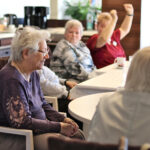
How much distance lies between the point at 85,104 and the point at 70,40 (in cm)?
196

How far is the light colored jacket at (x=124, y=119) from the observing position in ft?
4.58

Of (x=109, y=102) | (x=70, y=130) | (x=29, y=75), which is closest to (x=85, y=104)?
(x=70, y=130)

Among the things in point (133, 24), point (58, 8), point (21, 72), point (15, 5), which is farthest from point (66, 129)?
point (15, 5)

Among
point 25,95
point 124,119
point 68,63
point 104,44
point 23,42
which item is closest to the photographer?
point 124,119

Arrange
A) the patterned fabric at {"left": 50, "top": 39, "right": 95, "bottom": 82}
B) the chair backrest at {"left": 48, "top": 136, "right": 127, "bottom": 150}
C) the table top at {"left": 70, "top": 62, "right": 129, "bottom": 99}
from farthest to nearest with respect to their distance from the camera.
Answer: the patterned fabric at {"left": 50, "top": 39, "right": 95, "bottom": 82}
the table top at {"left": 70, "top": 62, "right": 129, "bottom": 99}
the chair backrest at {"left": 48, "top": 136, "right": 127, "bottom": 150}

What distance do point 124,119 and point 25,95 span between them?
1044 millimetres

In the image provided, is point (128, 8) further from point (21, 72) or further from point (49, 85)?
point (21, 72)

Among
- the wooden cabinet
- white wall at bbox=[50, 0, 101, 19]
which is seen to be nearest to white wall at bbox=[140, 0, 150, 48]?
the wooden cabinet

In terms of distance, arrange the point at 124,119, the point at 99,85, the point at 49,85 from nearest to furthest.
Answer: the point at 124,119, the point at 99,85, the point at 49,85

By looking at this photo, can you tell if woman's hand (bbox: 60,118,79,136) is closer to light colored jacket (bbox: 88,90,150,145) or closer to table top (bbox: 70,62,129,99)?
table top (bbox: 70,62,129,99)

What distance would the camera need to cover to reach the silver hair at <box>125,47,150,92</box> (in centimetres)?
143

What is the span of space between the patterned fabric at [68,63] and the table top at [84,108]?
1504mm

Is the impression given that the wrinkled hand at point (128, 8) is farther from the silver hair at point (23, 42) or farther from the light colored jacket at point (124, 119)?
the light colored jacket at point (124, 119)

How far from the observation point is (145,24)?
239 inches
